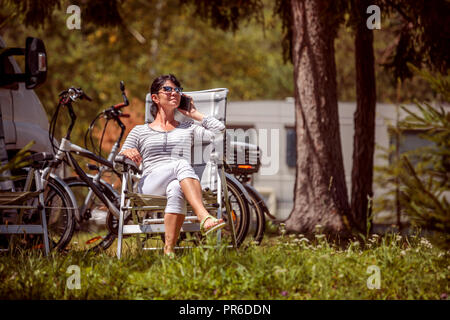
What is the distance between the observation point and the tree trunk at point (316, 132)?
740cm

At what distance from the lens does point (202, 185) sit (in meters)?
5.40

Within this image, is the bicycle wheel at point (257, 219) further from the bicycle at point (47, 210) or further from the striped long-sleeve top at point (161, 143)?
the bicycle at point (47, 210)

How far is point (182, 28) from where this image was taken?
25.3 metres

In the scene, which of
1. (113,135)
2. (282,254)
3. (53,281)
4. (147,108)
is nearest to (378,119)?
(113,135)

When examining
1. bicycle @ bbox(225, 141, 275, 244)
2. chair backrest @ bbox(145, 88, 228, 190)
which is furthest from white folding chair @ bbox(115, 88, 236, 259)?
bicycle @ bbox(225, 141, 275, 244)

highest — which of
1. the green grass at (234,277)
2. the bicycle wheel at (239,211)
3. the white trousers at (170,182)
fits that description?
the white trousers at (170,182)

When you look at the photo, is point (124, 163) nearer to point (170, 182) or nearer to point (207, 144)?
point (170, 182)

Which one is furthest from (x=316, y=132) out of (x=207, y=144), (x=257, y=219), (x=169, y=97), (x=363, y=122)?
(x=169, y=97)

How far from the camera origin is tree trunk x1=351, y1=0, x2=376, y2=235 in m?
8.52

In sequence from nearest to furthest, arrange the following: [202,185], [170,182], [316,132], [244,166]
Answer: [170,182] < [202,185] < [244,166] < [316,132]

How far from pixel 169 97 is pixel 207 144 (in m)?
0.68

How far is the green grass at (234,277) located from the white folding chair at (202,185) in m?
0.53

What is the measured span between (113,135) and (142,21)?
10.0 meters

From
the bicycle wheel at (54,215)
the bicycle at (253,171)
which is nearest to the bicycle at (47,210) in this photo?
the bicycle wheel at (54,215)
